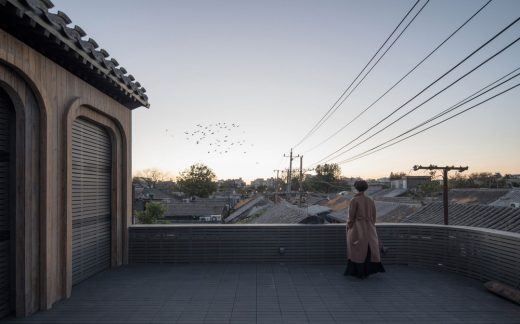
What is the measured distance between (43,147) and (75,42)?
138cm

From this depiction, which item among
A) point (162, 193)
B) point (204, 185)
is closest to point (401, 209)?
point (204, 185)

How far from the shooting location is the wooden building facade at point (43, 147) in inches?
157

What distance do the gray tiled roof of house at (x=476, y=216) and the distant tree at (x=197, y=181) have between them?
52428 mm

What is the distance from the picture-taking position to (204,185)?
68.5m

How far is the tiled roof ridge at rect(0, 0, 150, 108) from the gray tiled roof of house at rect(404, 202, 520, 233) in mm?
12195

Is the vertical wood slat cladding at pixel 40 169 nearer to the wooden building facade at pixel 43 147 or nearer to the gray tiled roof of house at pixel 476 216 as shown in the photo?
the wooden building facade at pixel 43 147

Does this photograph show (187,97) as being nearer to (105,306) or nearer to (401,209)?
(105,306)

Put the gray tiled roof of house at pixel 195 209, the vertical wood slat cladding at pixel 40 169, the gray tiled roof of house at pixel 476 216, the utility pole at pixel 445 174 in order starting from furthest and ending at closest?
the gray tiled roof of house at pixel 195 209 < the gray tiled roof of house at pixel 476 216 < the utility pole at pixel 445 174 < the vertical wood slat cladding at pixel 40 169

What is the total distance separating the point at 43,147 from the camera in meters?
4.43

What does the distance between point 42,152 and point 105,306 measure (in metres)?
2.11

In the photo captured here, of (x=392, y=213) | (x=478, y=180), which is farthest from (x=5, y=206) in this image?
(x=478, y=180)

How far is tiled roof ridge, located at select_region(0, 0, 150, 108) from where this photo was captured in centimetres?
359

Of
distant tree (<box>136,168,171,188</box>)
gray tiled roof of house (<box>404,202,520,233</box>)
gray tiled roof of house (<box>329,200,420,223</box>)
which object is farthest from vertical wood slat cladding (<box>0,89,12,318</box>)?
distant tree (<box>136,168,171,188</box>)

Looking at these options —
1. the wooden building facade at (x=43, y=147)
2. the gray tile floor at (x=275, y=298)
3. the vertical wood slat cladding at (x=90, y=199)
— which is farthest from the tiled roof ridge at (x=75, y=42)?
the gray tile floor at (x=275, y=298)
